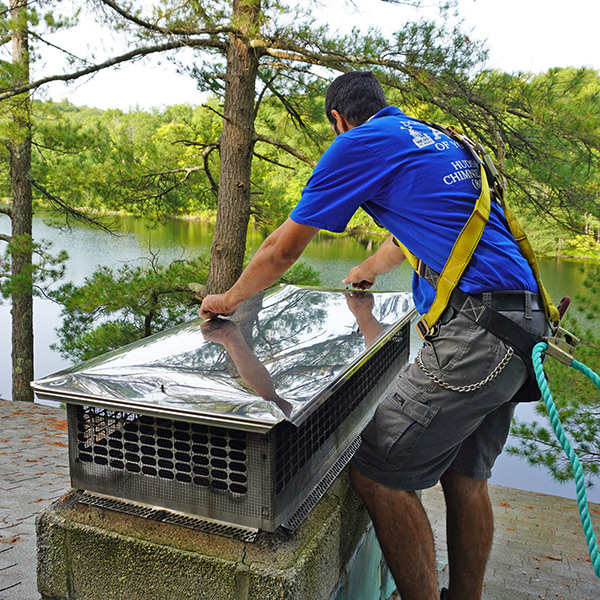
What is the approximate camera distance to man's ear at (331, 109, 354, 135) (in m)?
2.27

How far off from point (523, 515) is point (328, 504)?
507 centimetres

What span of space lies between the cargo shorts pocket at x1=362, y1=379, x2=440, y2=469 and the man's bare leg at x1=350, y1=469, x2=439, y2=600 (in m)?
0.11

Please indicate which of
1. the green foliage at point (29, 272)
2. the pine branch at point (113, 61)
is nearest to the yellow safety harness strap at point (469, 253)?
the pine branch at point (113, 61)

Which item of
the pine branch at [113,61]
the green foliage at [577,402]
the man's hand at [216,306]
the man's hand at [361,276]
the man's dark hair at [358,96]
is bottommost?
the green foliage at [577,402]

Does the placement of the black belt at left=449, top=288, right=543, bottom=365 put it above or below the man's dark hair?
below

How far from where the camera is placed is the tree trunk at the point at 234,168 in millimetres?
8078

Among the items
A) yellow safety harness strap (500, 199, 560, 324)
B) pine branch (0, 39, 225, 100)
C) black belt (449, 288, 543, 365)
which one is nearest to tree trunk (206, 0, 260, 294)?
pine branch (0, 39, 225, 100)

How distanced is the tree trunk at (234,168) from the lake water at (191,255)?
17.6 ft

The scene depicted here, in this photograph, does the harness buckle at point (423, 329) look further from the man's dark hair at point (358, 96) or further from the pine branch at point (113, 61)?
the pine branch at point (113, 61)

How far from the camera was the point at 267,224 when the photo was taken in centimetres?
1029

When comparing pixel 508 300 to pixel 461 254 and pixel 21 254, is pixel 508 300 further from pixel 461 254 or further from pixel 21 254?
pixel 21 254

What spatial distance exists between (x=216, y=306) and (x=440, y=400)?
99 cm

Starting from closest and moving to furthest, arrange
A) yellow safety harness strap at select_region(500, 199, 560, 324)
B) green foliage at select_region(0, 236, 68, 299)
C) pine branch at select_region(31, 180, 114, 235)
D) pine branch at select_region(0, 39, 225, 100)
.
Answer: yellow safety harness strap at select_region(500, 199, 560, 324) < pine branch at select_region(0, 39, 225, 100) < green foliage at select_region(0, 236, 68, 299) < pine branch at select_region(31, 180, 114, 235)

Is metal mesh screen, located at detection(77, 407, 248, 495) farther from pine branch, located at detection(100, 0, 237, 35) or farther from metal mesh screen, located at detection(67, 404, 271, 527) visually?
pine branch, located at detection(100, 0, 237, 35)
